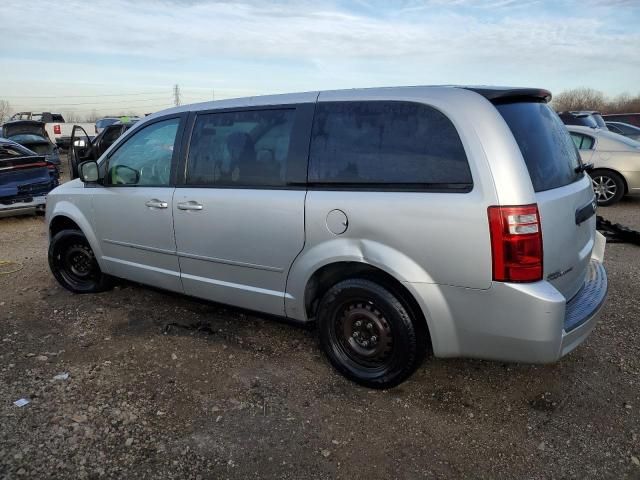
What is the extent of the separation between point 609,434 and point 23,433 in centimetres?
317

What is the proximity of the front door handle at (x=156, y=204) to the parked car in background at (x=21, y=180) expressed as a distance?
6.00m

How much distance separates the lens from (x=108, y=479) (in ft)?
8.07

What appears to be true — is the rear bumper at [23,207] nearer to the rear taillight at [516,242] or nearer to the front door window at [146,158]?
the front door window at [146,158]

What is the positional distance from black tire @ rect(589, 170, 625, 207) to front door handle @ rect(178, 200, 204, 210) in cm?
812

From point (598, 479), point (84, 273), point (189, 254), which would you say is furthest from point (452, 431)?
point (84, 273)

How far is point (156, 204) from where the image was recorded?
3932 mm

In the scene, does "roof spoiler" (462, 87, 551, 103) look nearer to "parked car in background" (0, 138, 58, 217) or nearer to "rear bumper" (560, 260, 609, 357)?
"rear bumper" (560, 260, 609, 357)

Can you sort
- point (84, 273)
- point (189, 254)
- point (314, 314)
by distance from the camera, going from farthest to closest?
1. point (84, 273)
2. point (189, 254)
3. point (314, 314)

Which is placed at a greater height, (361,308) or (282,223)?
(282,223)

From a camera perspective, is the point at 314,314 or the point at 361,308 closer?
the point at 361,308

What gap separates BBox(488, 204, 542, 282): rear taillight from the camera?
2.54 m

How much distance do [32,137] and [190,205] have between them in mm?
12730

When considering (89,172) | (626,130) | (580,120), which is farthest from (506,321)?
(626,130)

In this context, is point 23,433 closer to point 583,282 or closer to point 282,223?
point 282,223
